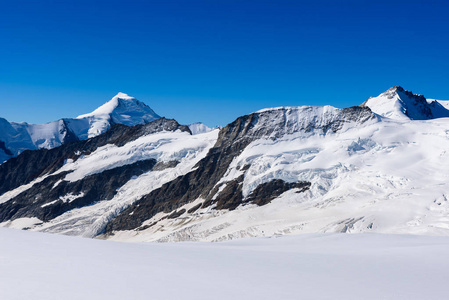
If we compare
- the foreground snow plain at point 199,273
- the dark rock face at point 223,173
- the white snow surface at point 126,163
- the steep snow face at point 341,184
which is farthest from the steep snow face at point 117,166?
the foreground snow plain at point 199,273

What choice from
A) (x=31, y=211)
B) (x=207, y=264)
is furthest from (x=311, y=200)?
(x=31, y=211)

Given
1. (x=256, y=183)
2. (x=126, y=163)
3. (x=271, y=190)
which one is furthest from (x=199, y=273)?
(x=126, y=163)

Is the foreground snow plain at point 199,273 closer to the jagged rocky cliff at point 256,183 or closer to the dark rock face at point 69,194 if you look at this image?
the jagged rocky cliff at point 256,183

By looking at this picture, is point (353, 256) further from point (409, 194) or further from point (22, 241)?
point (409, 194)

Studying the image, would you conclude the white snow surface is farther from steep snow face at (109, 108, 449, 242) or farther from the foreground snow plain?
the foreground snow plain

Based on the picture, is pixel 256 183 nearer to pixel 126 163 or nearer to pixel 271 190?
pixel 271 190
